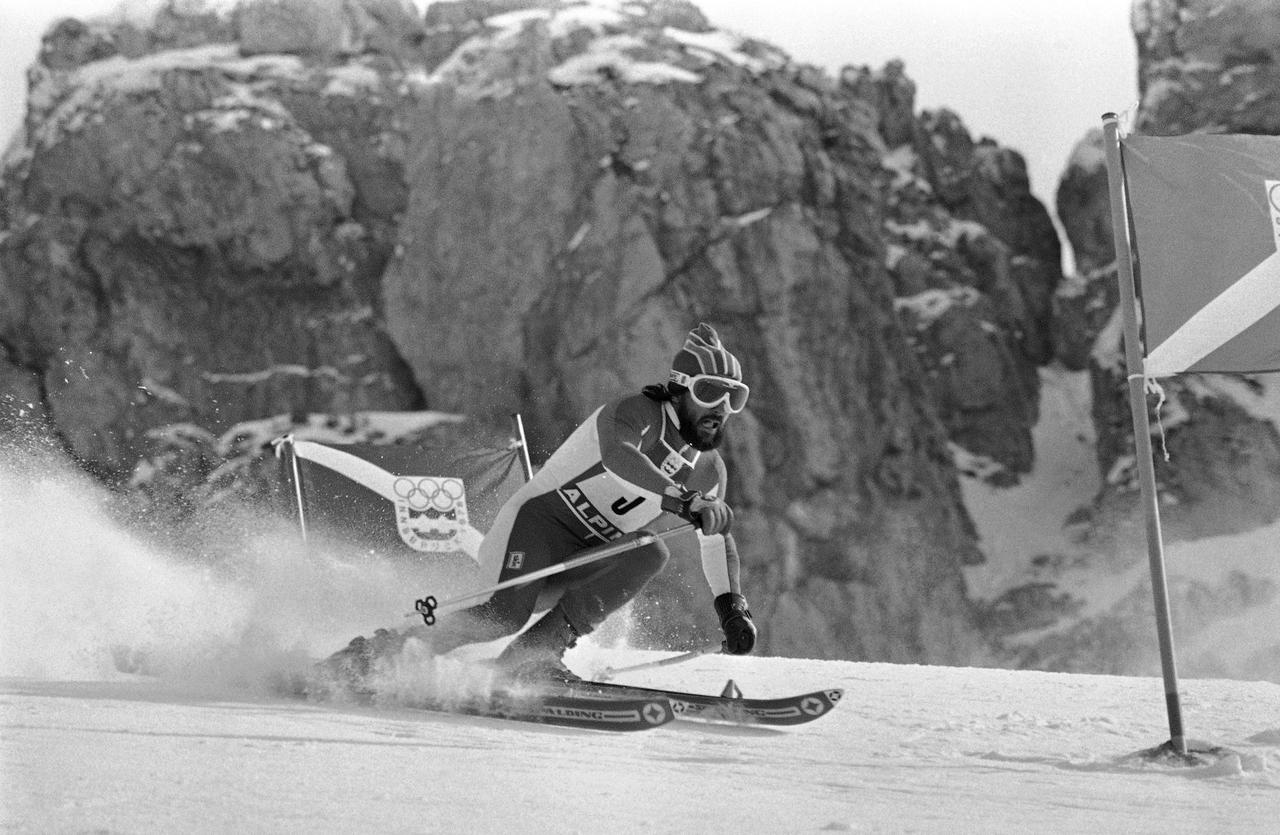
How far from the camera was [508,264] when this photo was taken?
5516 cm

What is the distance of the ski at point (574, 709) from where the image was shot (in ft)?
16.7

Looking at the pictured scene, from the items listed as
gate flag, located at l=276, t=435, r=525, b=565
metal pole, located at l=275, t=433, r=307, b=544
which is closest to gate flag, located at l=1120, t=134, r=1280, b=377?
gate flag, located at l=276, t=435, r=525, b=565

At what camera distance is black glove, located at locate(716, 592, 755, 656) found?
5.45 m

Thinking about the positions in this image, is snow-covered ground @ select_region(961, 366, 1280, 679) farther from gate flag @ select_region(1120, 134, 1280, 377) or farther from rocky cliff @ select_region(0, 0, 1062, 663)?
gate flag @ select_region(1120, 134, 1280, 377)

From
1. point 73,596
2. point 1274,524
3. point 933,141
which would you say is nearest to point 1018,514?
point 1274,524

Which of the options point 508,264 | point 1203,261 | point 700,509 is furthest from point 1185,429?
point 700,509

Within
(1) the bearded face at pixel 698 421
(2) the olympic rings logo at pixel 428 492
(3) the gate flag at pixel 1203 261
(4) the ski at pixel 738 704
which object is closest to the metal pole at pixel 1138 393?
(3) the gate flag at pixel 1203 261

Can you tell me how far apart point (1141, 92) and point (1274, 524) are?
2174 centimetres

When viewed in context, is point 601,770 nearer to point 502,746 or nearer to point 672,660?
point 502,746

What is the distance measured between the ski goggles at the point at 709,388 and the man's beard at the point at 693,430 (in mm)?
78

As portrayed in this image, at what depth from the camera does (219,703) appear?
527cm

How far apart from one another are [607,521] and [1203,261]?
2.95 meters

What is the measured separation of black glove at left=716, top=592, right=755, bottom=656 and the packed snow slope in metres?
0.36

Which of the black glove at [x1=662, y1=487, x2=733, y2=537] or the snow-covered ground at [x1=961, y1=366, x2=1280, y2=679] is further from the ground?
the black glove at [x1=662, y1=487, x2=733, y2=537]
